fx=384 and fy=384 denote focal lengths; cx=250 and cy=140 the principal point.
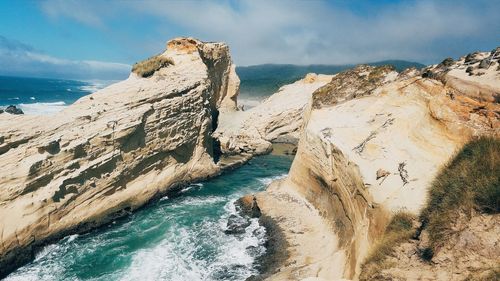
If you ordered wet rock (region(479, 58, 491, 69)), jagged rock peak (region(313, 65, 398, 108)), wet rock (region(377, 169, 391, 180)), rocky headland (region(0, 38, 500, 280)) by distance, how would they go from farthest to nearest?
jagged rock peak (region(313, 65, 398, 108))
wet rock (region(479, 58, 491, 69))
wet rock (region(377, 169, 391, 180))
rocky headland (region(0, 38, 500, 280))

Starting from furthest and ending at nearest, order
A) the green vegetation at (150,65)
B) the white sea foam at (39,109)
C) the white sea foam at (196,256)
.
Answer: the white sea foam at (39,109), the green vegetation at (150,65), the white sea foam at (196,256)

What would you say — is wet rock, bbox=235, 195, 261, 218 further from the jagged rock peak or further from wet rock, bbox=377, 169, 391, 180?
wet rock, bbox=377, 169, 391, 180

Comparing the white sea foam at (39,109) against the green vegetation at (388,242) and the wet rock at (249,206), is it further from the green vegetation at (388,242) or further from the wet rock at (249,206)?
the green vegetation at (388,242)

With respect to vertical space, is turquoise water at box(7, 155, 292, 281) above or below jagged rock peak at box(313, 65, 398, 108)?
below

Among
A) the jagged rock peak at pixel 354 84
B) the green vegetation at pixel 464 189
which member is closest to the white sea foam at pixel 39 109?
the jagged rock peak at pixel 354 84

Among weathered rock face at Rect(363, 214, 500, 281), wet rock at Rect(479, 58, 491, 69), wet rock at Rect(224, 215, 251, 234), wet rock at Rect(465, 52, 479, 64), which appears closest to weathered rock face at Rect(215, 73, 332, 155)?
wet rock at Rect(224, 215, 251, 234)

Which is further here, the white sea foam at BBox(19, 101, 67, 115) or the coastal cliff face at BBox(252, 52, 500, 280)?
the white sea foam at BBox(19, 101, 67, 115)

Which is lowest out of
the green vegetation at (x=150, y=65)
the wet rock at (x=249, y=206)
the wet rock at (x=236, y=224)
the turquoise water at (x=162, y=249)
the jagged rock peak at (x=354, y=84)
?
the turquoise water at (x=162, y=249)
